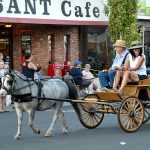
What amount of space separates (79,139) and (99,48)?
14677mm

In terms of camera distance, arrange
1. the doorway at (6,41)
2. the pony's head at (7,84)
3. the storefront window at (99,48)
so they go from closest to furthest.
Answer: the pony's head at (7,84)
the doorway at (6,41)
the storefront window at (99,48)

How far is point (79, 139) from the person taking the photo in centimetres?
1080

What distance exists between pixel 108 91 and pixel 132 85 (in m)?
0.55

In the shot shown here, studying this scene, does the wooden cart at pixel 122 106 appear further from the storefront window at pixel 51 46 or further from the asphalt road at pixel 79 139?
the storefront window at pixel 51 46

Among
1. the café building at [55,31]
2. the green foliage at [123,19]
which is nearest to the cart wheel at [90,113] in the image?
the café building at [55,31]

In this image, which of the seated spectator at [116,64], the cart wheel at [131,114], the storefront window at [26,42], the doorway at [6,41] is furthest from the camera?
the storefront window at [26,42]

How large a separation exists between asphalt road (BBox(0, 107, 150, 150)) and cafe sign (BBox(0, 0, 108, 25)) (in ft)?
26.0

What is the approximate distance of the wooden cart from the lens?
37.6ft

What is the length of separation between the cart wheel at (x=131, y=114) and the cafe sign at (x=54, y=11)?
385 inches

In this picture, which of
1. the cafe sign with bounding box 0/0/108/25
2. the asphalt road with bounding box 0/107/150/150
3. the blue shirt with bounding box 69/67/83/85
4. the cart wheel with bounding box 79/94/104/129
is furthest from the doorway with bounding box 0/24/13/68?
the cart wheel with bounding box 79/94/104/129

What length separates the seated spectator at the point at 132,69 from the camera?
11.7m

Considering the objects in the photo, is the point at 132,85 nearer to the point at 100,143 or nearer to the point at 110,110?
the point at 110,110

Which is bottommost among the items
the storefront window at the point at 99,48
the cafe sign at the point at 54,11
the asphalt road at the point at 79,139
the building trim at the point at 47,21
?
the asphalt road at the point at 79,139

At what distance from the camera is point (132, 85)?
11.9 meters
